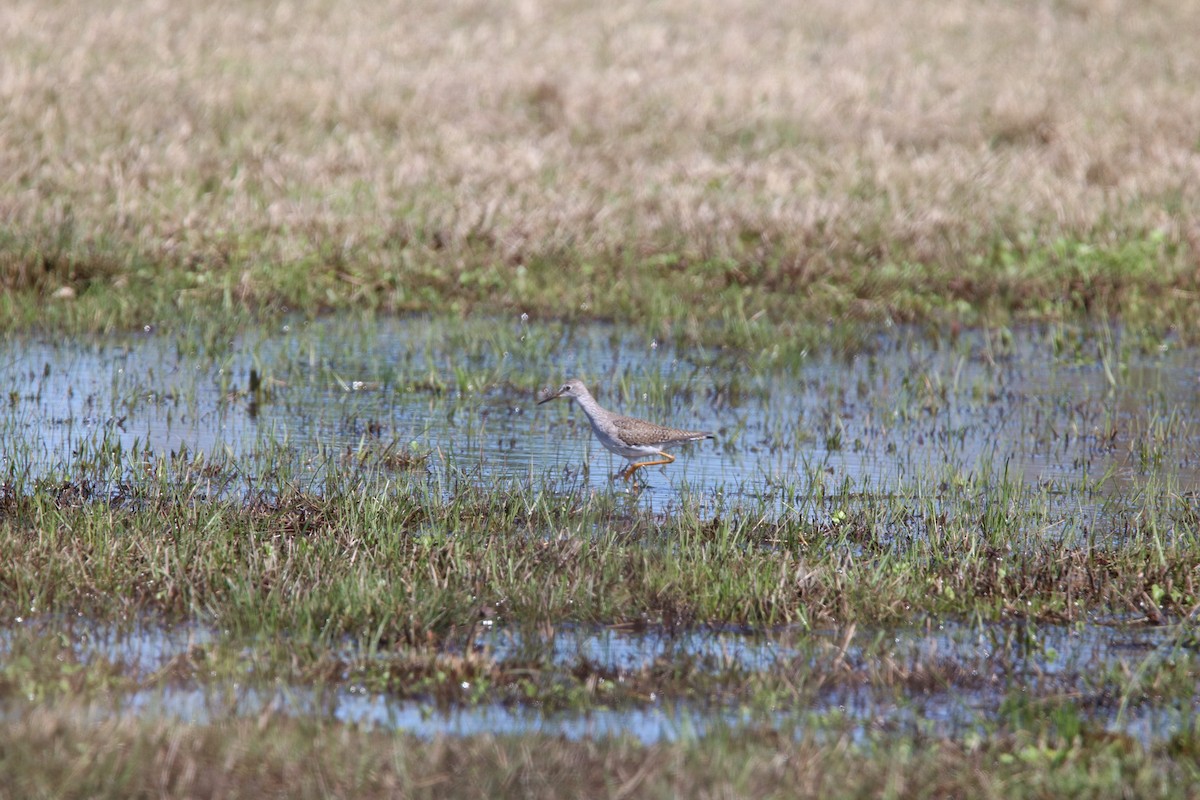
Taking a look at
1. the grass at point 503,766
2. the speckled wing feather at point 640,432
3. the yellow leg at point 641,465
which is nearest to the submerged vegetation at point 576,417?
the grass at point 503,766

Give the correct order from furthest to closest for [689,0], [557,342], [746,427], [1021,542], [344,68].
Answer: [689,0]
[344,68]
[557,342]
[746,427]
[1021,542]

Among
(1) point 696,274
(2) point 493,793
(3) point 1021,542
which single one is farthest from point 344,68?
(2) point 493,793

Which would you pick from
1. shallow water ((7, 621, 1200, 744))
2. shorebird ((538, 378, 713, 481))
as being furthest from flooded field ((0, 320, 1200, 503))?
shallow water ((7, 621, 1200, 744))

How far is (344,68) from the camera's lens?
21234 mm

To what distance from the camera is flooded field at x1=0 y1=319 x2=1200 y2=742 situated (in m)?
5.79

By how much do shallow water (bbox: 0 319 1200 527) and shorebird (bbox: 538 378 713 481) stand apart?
16cm

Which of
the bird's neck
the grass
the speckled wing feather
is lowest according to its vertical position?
the grass

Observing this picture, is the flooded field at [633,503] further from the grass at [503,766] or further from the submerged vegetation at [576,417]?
the grass at [503,766]

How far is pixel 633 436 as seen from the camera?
9438 millimetres

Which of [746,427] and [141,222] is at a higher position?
[141,222]

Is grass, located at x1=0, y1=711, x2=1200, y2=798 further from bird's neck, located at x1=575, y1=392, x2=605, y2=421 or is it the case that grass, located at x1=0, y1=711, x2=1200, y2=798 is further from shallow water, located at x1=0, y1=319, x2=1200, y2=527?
bird's neck, located at x1=575, y1=392, x2=605, y2=421

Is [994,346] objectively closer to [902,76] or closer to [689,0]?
[902,76]

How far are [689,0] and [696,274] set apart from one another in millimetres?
14013

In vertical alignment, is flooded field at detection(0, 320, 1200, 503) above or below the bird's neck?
below
